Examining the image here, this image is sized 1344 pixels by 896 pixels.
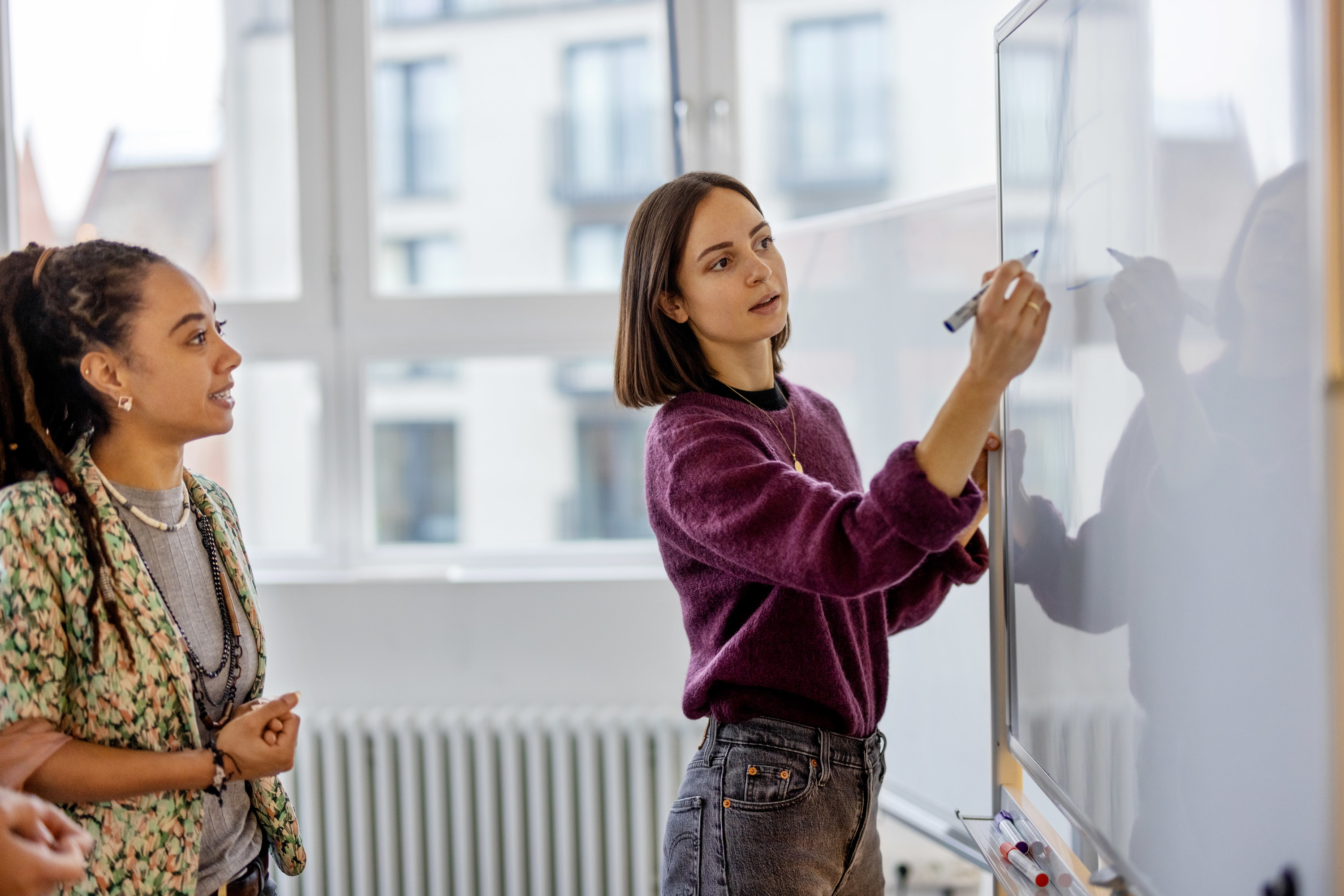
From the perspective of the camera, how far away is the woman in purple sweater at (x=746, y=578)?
1.02 meters

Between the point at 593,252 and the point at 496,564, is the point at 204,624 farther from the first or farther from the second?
the point at 593,252

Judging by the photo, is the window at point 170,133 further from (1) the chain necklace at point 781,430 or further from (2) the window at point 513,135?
(1) the chain necklace at point 781,430

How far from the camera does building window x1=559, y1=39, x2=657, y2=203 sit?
2271 millimetres

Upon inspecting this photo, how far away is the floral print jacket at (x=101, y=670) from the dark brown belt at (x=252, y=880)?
0.23ft

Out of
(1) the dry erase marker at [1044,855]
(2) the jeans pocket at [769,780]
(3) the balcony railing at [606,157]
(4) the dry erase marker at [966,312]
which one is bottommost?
(1) the dry erase marker at [1044,855]

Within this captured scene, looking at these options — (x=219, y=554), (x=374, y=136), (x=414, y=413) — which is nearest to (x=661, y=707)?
A: (x=414, y=413)

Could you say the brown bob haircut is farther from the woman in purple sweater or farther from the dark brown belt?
the dark brown belt

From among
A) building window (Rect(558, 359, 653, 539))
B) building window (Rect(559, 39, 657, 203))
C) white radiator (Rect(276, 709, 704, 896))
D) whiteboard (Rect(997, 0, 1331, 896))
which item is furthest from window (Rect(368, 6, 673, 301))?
whiteboard (Rect(997, 0, 1331, 896))

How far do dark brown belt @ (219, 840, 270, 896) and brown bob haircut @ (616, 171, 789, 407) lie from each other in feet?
2.27

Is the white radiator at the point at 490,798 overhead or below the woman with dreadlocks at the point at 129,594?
below

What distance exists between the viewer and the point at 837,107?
225 cm

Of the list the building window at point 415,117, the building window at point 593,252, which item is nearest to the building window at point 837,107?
the building window at point 593,252

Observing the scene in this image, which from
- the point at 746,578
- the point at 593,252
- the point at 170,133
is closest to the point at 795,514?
the point at 746,578

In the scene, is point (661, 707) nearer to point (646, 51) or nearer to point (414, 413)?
point (414, 413)
